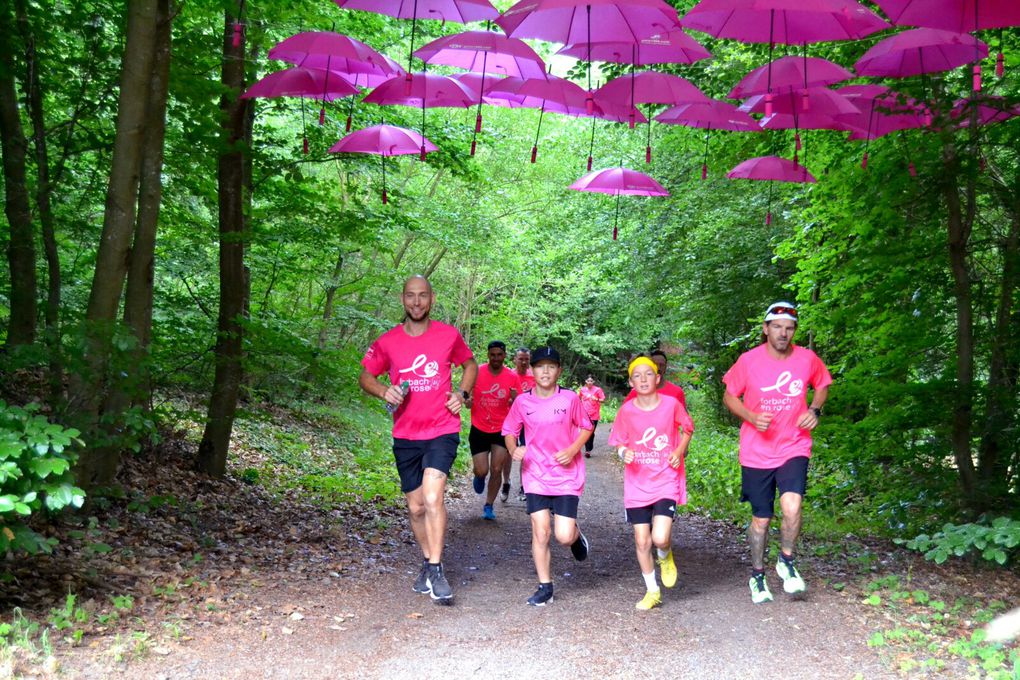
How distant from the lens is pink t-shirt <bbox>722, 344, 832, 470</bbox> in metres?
6.89

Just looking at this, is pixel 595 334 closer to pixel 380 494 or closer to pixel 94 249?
pixel 380 494

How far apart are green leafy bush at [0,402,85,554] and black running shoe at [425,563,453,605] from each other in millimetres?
2748

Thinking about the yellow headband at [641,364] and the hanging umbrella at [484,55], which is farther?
the hanging umbrella at [484,55]

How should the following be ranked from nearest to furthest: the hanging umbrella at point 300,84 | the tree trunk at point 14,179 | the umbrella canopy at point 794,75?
the umbrella canopy at point 794,75 < the tree trunk at point 14,179 < the hanging umbrella at point 300,84

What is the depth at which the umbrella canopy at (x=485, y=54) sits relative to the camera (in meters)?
8.90

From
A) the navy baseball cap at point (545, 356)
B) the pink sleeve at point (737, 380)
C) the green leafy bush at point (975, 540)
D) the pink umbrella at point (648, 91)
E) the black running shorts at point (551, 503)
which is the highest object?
the pink umbrella at point (648, 91)

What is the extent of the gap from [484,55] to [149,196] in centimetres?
372

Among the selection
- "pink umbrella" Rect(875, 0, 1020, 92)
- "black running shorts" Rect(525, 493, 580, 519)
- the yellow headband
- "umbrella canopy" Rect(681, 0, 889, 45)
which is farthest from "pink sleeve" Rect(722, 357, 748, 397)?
"pink umbrella" Rect(875, 0, 1020, 92)

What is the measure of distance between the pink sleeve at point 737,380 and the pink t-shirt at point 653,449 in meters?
0.42

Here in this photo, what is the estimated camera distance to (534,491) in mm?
6988

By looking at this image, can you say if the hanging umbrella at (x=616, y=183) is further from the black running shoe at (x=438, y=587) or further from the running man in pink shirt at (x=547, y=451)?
the black running shoe at (x=438, y=587)

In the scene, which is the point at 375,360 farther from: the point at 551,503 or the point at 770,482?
the point at 770,482

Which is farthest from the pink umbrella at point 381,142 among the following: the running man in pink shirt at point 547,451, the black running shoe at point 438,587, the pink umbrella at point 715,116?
the black running shoe at point 438,587

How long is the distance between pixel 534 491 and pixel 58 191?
7.01 metres
